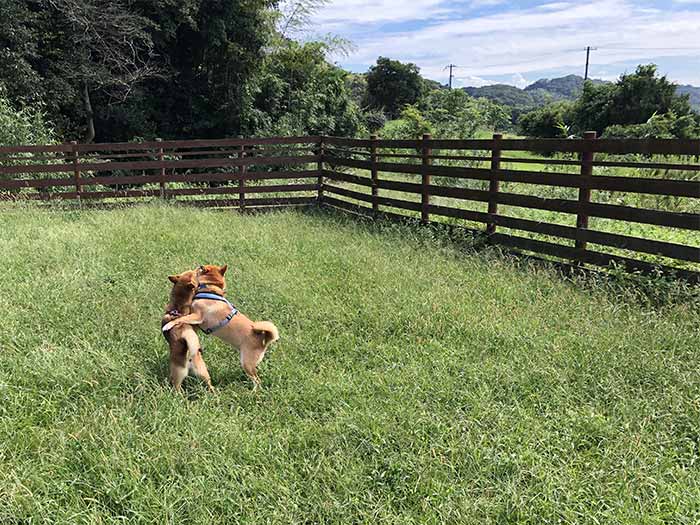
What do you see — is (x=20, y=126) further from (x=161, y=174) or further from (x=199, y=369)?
(x=199, y=369)

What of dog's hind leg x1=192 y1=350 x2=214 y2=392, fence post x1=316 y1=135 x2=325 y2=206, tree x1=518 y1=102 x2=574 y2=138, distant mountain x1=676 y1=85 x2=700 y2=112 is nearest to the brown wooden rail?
fence post x1=316 y1=135 x2=325 y2=206

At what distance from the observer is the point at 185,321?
278 cm

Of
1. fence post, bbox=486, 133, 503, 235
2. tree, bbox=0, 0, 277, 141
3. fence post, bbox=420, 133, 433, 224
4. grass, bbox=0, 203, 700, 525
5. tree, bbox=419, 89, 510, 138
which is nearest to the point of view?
grass, bbox=0, 203, 700, 525

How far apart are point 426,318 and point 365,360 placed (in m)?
0.75

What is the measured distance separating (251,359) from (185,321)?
0.43 metres

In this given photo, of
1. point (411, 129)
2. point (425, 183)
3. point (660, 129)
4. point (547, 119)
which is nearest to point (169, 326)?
point (425, 183)

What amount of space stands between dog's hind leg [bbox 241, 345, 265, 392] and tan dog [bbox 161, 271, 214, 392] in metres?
0.23

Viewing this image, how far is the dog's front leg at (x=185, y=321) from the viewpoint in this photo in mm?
2766

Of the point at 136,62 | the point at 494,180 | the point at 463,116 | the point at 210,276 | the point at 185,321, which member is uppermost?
the point at 136,62

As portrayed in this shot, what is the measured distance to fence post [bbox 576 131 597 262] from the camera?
4.95m

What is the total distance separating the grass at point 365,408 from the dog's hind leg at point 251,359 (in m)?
0.10

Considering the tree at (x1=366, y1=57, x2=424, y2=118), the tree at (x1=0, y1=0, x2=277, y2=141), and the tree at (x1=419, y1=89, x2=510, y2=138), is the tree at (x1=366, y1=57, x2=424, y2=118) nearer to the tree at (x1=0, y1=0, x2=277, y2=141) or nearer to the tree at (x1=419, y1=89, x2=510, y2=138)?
the tree at (x1=419, y1=89, x2=510, y2=138)

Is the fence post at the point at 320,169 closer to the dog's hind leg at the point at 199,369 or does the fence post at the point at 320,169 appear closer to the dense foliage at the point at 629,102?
the dog's hind leg at the point at 199,369

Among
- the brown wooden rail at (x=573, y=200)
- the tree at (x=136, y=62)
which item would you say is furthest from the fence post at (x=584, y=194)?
the tree at (x=136, y=62)
